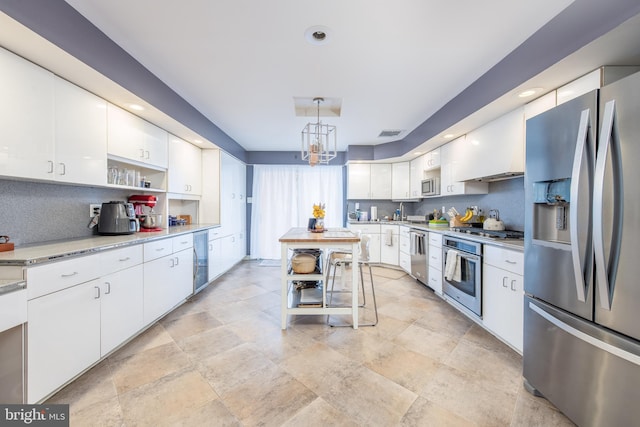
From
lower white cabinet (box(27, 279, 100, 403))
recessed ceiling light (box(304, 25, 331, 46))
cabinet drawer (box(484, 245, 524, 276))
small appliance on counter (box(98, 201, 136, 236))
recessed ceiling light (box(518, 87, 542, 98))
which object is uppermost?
recessed ceiling light (box(304, 25, 331, 46))

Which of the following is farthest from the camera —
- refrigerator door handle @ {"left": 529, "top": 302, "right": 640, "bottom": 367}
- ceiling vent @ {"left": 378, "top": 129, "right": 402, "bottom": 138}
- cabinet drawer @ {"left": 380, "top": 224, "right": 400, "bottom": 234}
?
cabinet drawer @ {"left": 380, "top": 224, "right": 400, "bottom": 234}

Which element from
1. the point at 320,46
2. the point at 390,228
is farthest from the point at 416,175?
the point at 320,46

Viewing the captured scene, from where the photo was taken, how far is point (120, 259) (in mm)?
2027

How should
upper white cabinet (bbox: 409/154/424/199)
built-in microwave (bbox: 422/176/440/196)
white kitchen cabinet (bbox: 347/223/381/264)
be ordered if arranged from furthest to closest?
white kitchen cabinet (bbox: 347/223/381/264), upper white cabinet (bbox: 409/154/424/199), built-in microwave (bbox: 422/176/440/196)

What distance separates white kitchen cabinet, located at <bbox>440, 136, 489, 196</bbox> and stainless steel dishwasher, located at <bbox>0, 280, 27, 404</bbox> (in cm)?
413

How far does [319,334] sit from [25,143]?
8.57 ft

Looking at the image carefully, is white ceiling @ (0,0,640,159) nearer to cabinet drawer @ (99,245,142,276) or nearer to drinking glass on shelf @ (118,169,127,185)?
drinking glass on shelf @ (118,169,127,185)

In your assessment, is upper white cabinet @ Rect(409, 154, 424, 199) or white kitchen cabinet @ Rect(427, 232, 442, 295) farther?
upper white cabinet @ Rect(409, 154, 424, 199)

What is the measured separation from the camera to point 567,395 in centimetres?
137

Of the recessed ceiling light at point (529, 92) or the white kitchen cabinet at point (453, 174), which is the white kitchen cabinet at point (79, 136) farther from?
the white kitchen cabinet at point (453, 174)

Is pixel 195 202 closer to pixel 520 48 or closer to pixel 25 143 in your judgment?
pixel 25 143

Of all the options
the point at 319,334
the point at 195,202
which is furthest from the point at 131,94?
the point at 319,334

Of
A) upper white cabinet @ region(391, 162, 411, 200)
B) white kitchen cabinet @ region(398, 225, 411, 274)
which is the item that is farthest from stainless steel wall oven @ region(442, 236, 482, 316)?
upper white cabinet @ region(391, 162, 411, 200)

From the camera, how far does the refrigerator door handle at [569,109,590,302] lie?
130cm
